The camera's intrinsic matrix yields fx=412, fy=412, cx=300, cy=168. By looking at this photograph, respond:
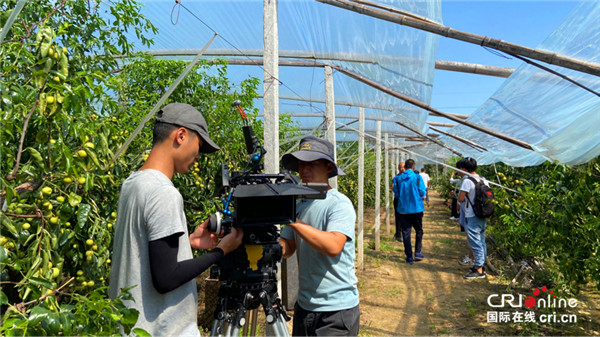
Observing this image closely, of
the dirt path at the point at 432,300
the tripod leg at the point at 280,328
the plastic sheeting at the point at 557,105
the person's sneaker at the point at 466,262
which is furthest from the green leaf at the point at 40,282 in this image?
the person's sneaker at the point at 466,262

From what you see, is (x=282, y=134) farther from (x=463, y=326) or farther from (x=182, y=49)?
(x=463, y=326)

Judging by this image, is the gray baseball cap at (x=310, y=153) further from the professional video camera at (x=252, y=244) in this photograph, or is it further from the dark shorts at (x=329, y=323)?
the dark shorts at (x=329, y=323)

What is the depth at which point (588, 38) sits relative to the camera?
274cm

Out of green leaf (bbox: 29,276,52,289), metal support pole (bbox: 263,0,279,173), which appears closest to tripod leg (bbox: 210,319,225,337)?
green leaf (bbox: 29,276,52,289)

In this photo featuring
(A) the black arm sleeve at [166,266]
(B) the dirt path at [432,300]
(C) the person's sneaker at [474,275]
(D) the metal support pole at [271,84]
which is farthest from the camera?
(C) the person's sneaker at [474,275]

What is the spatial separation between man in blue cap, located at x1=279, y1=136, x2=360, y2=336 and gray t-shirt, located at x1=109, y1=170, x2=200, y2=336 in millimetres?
754

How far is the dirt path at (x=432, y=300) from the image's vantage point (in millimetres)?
4363

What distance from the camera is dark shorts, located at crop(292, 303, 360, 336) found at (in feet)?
6.47

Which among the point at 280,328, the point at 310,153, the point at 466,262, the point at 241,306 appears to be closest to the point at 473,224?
the point at 466,262

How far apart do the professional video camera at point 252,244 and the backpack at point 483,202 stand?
5.13m

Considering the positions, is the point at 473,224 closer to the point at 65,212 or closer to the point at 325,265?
the point at 325,265

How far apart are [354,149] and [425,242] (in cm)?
868

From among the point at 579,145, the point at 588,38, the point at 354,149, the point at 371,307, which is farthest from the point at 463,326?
the point at 354,149

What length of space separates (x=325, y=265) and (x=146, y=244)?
0.97 m
